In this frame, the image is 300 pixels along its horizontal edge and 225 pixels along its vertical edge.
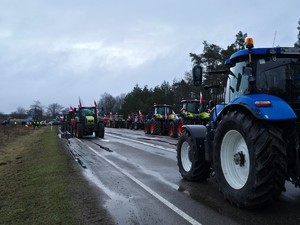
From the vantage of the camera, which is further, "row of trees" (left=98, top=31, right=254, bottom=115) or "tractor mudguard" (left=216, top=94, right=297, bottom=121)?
"row of trees" (left=98, top=31, right=254, bottom=115)

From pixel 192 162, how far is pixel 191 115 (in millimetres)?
15648

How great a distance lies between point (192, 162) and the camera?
7.97 metres

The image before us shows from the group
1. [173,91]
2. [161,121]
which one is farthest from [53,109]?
[161,121]

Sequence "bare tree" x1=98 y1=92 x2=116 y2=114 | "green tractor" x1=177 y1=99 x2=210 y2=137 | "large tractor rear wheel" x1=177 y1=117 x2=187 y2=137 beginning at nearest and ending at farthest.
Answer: "green tractor" x1=177 y1=99 x2=210 y2=137 → "large tractor rear wheel" x1=177 y1=117 x2=187 y2=137 → "bare tree" x1=98 y1=92 x2=116 y2=114

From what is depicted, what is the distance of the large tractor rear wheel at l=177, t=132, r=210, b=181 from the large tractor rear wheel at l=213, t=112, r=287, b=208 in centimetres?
145

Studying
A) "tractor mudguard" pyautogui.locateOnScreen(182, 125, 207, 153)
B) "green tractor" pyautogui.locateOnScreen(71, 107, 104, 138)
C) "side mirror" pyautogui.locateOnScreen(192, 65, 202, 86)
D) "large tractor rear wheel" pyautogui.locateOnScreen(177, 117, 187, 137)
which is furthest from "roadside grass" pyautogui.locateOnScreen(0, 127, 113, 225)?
"green tractor" pyautogui.locateOnScreen(71, 107, 104, 138)

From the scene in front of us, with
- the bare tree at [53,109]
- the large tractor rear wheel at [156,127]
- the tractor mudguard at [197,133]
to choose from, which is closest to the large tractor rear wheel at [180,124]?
the large tractor rear wheel at [156,127]

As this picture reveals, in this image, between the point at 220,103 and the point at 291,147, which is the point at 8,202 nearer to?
the point at 220,103

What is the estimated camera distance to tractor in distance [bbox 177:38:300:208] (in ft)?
17.2

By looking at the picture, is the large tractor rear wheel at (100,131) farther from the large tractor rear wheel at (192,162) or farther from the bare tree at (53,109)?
the bare tree at (53,109)

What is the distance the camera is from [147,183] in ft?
27.0

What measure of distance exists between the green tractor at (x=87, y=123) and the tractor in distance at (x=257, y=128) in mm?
19788

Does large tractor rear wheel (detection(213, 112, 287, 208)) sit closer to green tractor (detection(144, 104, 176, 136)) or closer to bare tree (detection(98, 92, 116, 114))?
green tractor (detection(144, 104, 176, 136))

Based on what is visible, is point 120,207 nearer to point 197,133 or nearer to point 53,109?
point 197,133
